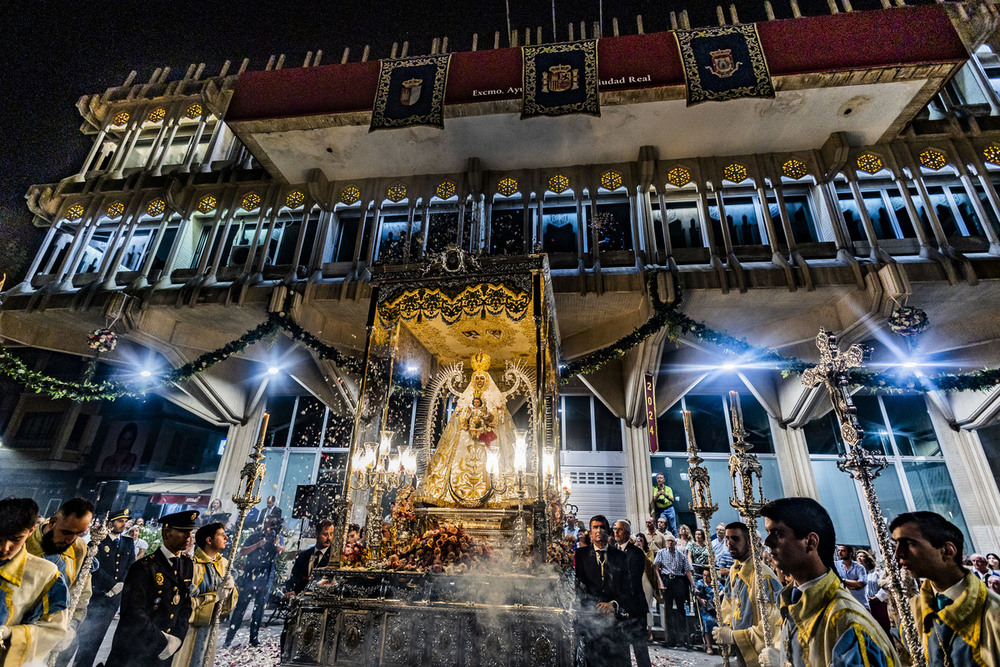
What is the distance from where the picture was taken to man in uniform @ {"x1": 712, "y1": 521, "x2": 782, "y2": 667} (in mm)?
3480

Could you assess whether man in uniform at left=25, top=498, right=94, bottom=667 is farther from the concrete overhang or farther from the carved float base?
the concrete overhang

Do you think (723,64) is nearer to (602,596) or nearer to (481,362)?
(481,362)

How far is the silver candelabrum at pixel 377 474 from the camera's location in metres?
5.38

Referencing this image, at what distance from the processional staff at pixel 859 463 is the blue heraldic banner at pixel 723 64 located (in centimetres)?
621

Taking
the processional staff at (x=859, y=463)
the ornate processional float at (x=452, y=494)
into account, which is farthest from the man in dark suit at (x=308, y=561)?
the processional staff at (x=859, y=463)

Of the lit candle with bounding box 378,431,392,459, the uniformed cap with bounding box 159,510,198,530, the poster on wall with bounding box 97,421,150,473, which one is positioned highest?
the poster on wall with bounding box 97,421,150,473

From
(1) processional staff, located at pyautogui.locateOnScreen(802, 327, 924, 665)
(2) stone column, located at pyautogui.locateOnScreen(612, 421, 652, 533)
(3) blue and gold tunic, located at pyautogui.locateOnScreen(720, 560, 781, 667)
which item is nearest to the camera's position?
(1) processional staff, located at pyautogui.locateOnScreen(802, 327, 924, 665)

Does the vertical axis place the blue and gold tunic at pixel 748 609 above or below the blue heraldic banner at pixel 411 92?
below

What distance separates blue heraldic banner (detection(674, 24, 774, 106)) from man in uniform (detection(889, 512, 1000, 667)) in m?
7.90

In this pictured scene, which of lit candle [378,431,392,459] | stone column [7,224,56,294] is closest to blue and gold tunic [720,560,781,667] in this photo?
lit candle [378,431,392,459]

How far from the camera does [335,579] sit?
4574 millimetres

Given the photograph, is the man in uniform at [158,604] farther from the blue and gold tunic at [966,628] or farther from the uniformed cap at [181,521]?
the blue and gold tunic at [966,628]

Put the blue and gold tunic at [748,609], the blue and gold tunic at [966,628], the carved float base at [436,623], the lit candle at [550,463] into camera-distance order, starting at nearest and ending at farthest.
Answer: the blue and gold tunic at [966,628], the blue and gold tunic at [748,609], the carved float base at [436,623], the lit candle at [550,463]

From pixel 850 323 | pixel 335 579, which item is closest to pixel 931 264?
pixel 850 323
